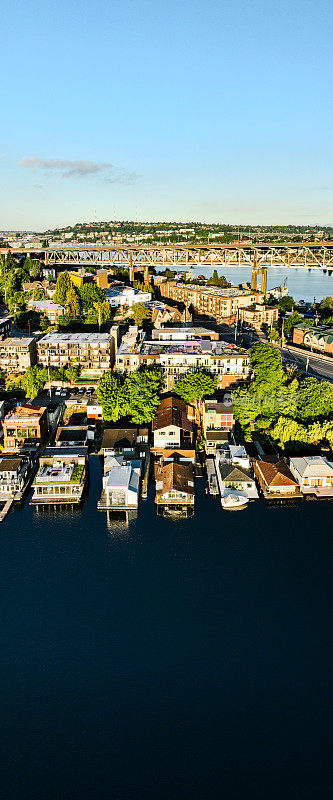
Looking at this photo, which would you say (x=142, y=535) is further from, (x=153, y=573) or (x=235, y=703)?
(x=235, y=703)

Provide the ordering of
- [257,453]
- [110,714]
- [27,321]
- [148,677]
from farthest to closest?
[27,321], [257,453], [148,677], [110,714]

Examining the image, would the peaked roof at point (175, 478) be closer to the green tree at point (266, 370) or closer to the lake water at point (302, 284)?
the green tree at point (266, 370)

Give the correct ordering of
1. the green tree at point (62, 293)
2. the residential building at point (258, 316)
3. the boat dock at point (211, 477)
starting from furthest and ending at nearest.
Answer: the residential building at point (258, 316) → the green tree at point (62, 293) → the boat dock at point (211, 477)

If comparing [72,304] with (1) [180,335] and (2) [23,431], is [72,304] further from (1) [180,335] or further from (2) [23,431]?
(2) [23,431]

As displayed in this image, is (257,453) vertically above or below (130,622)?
above

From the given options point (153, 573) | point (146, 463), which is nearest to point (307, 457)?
point (146, 463)

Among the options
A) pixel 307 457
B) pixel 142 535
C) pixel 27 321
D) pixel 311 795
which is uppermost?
Result: pixel 27 321

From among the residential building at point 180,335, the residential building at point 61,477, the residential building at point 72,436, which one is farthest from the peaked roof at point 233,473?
Result: the residential building at point 180,335

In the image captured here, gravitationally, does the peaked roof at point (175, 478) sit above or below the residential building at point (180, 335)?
below
